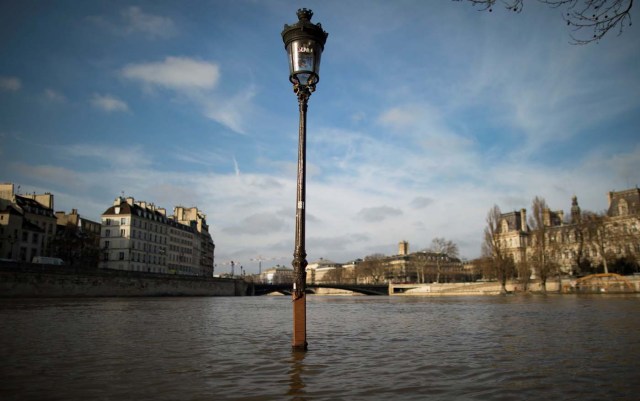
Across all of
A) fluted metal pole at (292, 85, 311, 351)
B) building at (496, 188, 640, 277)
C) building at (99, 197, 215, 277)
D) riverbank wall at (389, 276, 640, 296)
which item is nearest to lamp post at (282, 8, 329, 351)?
fluted metal pole at (292, 85, 311, 351)

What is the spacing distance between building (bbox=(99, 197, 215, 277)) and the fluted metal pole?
281 ft

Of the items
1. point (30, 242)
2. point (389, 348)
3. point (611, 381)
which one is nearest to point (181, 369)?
point (389, 348)

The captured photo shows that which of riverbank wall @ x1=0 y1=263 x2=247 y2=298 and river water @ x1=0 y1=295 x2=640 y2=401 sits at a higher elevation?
riverbank wall @ x1=0 y1=263 x2=247 y2=298

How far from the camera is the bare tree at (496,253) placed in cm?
7906

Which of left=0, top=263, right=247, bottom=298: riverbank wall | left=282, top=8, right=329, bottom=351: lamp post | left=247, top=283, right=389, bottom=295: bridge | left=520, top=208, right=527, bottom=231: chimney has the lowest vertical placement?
left=247, top=283, right=389, bottom=295: bridge

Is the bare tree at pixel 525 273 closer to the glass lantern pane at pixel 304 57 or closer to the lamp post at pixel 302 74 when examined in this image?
the lamp post at pixel 302 74

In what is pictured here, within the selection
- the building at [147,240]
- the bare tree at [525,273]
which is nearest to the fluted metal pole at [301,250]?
the bare tree at [525,273]

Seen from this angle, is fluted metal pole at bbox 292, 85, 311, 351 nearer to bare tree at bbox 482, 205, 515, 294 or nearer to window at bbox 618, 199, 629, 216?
bare tree at bbox 482, 205, 515, 294

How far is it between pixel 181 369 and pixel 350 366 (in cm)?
300

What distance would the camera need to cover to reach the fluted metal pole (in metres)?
9.56

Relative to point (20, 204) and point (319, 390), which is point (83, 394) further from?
point (20, 204)

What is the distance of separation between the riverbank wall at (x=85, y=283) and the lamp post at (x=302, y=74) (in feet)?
144

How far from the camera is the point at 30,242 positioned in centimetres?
6956

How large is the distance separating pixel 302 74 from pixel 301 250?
13.0 ft
